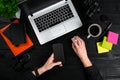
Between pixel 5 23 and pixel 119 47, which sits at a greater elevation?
pixel 5 23

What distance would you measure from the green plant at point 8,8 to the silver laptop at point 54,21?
204 mm

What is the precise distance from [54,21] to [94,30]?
0.89 feet

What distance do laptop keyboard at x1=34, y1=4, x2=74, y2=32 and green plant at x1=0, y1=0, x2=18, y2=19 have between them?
222 mm

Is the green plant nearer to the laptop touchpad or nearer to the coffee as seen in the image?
the laptop touchpad

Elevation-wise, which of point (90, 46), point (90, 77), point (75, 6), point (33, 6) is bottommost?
point (90, 77)

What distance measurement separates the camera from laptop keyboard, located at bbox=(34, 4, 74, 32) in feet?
6.05

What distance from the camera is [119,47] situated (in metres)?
1.86

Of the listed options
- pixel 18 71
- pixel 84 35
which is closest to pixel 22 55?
pixel 18 71

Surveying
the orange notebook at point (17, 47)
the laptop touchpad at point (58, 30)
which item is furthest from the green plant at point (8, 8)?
the laptop touchpad at point (58, 30)

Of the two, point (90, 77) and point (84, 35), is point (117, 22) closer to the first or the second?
point (84, 35)

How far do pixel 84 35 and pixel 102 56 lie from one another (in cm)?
A: 18

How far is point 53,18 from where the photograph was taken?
1.85 metres

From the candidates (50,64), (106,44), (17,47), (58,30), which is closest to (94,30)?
(106,44)

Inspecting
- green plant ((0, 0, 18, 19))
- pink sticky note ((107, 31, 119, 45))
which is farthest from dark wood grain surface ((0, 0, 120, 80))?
green plant ((0, 0, 18, 19))
